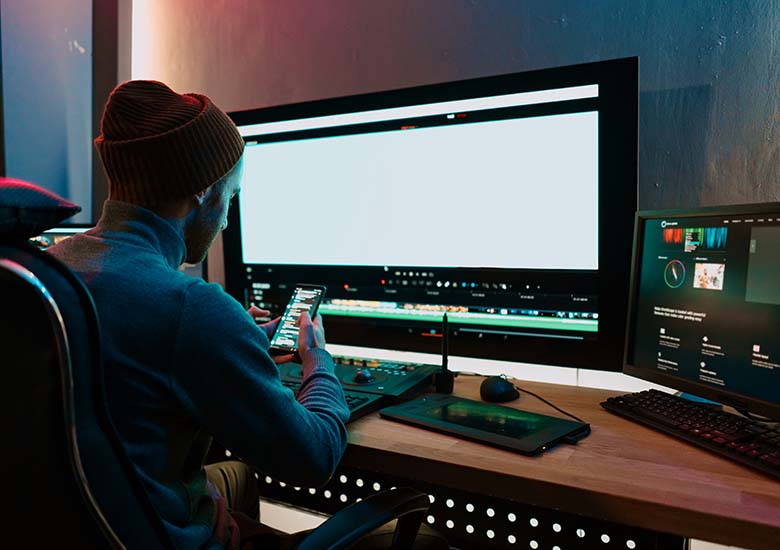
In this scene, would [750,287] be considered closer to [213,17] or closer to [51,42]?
[213,17]

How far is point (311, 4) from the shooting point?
181 centimetres

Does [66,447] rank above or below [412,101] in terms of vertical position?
below

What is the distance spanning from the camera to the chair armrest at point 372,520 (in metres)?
0.79

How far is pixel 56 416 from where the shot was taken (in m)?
0.56

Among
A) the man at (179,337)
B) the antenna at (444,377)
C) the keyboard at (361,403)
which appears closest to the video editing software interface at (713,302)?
the antenna at (444,377)

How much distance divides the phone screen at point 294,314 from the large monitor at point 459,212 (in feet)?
0.61

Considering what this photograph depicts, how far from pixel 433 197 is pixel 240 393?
31.1 inches

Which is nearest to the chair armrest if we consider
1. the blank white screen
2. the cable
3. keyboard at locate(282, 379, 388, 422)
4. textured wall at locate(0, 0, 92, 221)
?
keyboard at locate(282, 379, 388, 422)

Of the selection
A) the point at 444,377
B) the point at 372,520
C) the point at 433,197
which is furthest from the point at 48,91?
the point at 372,520

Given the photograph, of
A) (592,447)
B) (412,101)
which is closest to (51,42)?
(412,101)

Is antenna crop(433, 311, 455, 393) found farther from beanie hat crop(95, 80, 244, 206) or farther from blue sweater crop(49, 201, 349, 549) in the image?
beanie hat crop(95, 80, 244, 206)

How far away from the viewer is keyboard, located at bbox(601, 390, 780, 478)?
34.0 inches

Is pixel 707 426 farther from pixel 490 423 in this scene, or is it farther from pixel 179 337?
pixel 179 337

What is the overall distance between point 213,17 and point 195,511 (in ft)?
5.50
